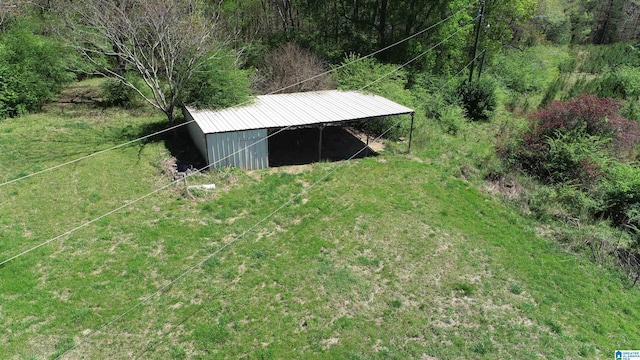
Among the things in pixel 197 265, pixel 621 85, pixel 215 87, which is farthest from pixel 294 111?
pixel 621 85

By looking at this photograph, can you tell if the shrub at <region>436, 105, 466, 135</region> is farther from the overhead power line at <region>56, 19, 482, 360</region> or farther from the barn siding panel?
the barn siding panel

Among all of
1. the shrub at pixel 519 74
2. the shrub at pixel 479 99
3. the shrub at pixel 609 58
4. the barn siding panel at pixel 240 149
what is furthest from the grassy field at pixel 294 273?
the shrub at pixel 609 58

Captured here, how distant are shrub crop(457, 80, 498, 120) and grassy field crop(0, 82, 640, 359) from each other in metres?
8.00

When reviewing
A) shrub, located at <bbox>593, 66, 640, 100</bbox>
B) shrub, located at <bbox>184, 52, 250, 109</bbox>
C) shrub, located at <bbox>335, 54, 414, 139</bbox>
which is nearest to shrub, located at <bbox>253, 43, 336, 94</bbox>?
shrub, located at <bbox>335, 54, 414, 139</bbox>

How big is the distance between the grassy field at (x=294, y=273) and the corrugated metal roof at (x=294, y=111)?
5.94 ft

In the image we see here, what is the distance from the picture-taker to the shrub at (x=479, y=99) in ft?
66.2

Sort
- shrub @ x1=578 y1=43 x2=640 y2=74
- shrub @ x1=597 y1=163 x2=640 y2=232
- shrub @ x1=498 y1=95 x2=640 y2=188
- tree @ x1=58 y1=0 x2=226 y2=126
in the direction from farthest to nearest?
shrub @ x1=578 y1=43 x2=640 y2=74 < tree @ x1=58 y1=0 x2=226 y2=126 < shrub @ x1=498 y1=95 x2=640 y2=188 < shrub @ x1=597 y1=163 x2=640 y2=232

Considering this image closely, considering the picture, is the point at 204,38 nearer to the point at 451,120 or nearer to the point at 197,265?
the point at 197,265

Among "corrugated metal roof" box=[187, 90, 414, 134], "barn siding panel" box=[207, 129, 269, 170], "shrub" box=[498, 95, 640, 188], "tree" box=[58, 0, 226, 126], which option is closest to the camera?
"shrub" box=[498, 95, 640, 188]

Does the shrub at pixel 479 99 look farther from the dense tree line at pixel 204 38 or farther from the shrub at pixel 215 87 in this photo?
the shrub at pixel 215 87

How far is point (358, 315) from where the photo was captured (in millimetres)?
7727

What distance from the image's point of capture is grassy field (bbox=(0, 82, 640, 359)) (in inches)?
281

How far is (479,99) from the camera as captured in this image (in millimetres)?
20359

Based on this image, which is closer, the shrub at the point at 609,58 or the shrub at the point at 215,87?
the shrub at the point at 215,87
